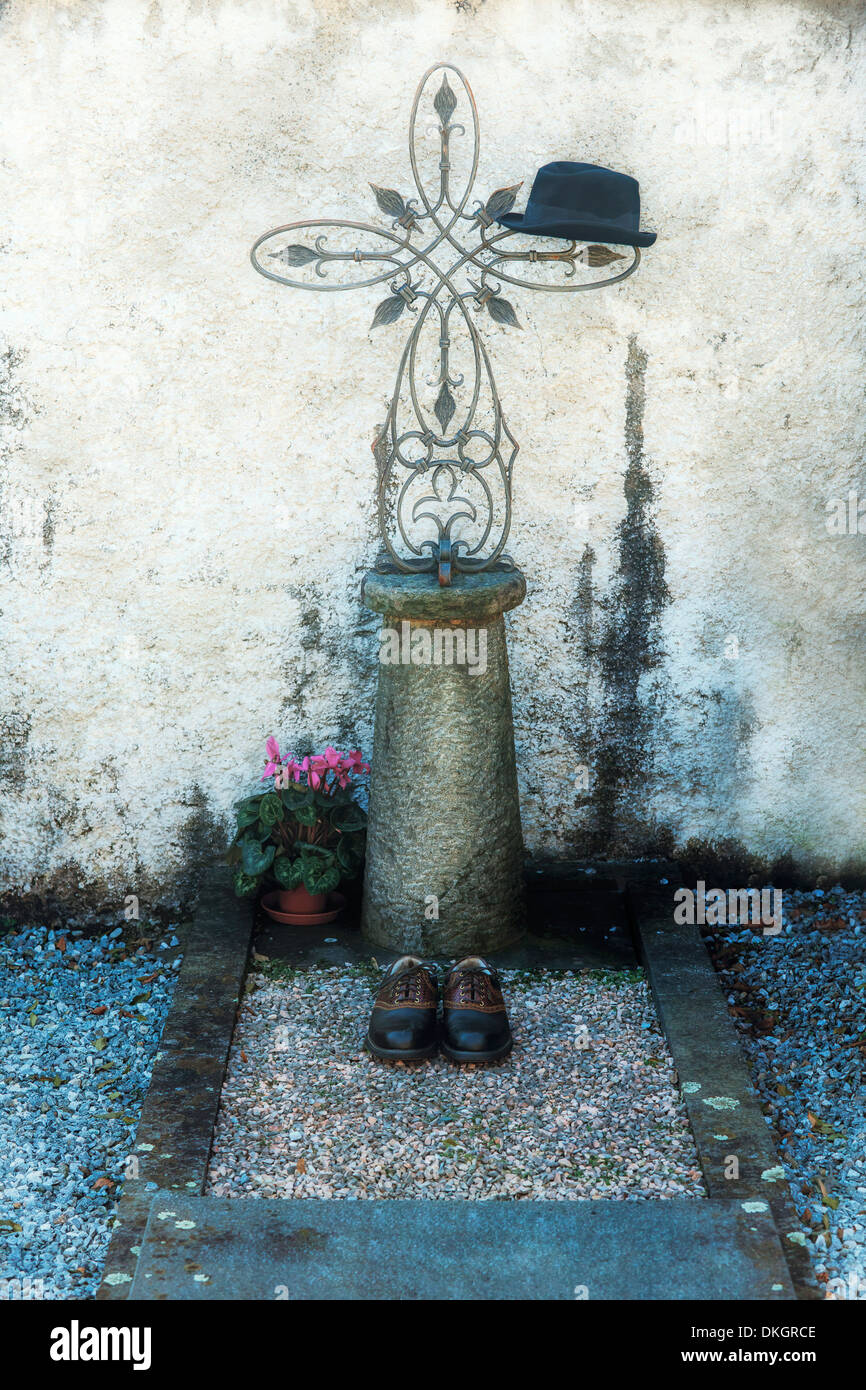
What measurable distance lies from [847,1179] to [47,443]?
3.40 meters

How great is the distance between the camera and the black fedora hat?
13.5 feet

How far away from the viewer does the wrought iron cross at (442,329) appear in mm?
4387

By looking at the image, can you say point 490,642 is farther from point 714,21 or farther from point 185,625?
point 714,21

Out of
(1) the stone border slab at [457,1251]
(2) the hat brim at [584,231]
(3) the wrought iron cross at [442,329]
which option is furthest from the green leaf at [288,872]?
(2) the hat brim at [584,231]

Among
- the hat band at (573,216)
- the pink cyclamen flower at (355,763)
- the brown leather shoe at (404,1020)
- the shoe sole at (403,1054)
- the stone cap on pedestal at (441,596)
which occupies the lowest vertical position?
the shoe sole at (403,1054)

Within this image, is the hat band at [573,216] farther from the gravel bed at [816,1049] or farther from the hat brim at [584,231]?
the gravel bed at [816,1049]

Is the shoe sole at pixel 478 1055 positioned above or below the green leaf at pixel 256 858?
below

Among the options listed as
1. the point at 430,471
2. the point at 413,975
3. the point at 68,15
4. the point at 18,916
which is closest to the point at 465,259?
the point at 430,471

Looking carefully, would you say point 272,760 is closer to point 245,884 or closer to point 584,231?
point 245,884

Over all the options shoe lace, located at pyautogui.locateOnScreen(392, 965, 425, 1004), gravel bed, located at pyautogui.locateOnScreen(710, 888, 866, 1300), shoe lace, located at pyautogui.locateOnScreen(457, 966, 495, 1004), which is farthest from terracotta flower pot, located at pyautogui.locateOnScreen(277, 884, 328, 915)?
gravel bed, located at pyautogui.locateOnScreen(710, 888, 866, 1300)

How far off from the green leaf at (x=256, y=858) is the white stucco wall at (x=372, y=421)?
0.36 metres

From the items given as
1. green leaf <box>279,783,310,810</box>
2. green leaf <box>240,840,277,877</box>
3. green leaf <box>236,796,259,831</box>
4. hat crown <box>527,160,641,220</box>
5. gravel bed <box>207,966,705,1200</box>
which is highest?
hat crown <box>527,160,641,220</box>

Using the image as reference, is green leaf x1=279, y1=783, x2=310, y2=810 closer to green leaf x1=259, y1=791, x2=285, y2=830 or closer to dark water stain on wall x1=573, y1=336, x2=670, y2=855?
green leaf x1=259, y1=791, x2=285, y2=830

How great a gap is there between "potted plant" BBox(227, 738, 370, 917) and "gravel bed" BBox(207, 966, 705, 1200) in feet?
1.44
